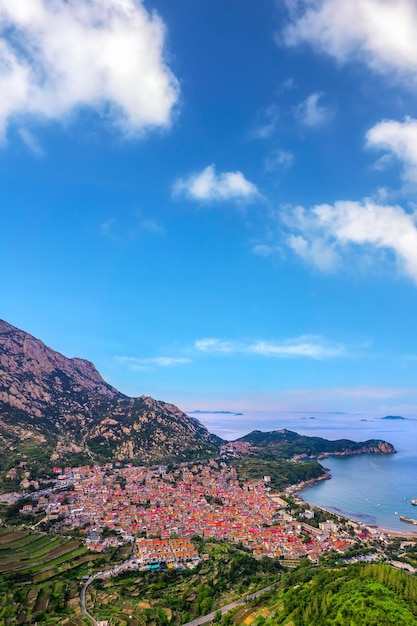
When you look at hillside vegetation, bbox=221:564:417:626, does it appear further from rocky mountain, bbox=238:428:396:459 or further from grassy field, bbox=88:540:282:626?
rocky mountain, bbox=238:428:396:459

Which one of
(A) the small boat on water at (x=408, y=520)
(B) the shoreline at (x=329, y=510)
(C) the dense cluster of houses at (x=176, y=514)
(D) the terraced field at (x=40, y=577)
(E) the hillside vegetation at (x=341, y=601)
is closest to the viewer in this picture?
(E) the hillside vegetation at (x=341, y=601)

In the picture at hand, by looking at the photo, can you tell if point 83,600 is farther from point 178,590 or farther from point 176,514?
point 176,514

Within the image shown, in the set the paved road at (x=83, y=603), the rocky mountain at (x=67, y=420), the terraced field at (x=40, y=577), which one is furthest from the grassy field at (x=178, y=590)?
the rocky mountain at (x=67, y=420)

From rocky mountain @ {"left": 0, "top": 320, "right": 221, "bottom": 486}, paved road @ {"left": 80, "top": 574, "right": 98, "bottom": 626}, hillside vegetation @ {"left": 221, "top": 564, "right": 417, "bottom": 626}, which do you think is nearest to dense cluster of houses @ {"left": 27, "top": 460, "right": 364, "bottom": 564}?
paved road @ {"left": 80, "top": 574, "right": 98, "bottom": 626}

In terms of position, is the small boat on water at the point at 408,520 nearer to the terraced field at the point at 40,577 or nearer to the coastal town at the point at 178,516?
the coastal town at the point at 178,516

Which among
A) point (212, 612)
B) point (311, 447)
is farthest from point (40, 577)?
point (311, 447)

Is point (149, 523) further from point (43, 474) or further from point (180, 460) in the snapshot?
point (180, 460)
